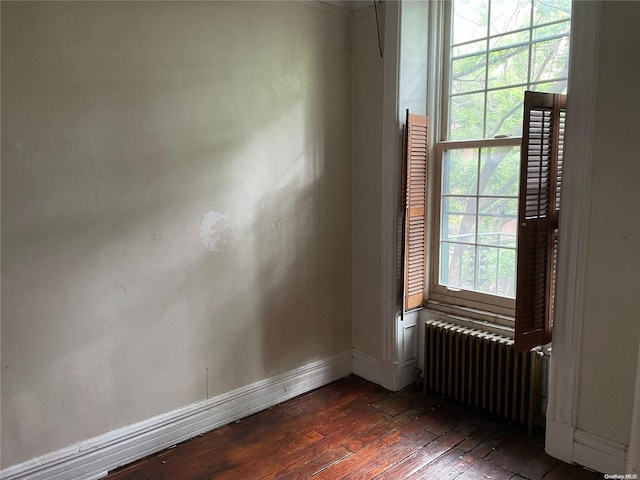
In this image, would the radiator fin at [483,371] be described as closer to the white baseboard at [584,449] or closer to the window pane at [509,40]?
the white baseboard at [584,449]

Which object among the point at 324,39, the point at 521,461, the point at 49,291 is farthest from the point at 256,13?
the point at 521,461

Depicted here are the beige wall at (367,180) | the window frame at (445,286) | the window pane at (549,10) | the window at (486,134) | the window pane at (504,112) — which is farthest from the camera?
the beige wall at (367,180)

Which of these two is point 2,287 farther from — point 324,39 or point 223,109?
point 324,39

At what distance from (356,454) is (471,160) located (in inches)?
76.8

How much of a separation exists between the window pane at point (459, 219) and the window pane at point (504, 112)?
0.47 m

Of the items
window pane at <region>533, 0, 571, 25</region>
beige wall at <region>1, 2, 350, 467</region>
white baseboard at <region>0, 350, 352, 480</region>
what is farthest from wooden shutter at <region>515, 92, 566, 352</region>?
white baseboard at <region>0, 350, 352, 480</region>

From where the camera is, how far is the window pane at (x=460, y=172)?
10.3 ft

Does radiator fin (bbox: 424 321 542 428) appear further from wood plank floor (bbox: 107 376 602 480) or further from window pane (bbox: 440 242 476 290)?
window pane (bbox: 440 242 476 290)

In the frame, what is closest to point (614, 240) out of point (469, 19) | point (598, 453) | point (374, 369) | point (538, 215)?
point (538, 215)

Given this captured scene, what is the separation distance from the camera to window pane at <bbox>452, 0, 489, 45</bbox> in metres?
3.06

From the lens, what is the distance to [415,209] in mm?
3260

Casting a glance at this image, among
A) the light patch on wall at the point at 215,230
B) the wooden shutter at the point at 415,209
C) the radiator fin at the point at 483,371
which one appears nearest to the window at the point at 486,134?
the wooden shutter at the point at 415,209

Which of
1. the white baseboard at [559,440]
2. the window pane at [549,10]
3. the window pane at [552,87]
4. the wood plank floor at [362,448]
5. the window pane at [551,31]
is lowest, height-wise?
the wood plank floor at [362,448]

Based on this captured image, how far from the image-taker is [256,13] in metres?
2.88
